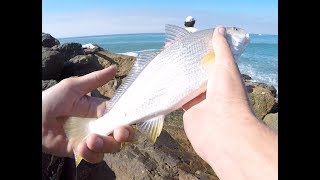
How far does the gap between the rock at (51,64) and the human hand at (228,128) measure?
9.41 meters

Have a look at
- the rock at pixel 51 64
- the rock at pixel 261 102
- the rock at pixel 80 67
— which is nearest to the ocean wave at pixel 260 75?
the rock at pixel 261 102

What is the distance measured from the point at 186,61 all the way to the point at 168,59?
14cm

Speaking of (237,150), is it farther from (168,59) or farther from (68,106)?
(68,106)

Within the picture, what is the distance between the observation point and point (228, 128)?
260 cm

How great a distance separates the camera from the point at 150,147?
6.69 metres

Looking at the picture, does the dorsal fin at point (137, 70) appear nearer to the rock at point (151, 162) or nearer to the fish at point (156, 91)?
the fish at point (156, 91)

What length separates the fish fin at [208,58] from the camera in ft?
10.4

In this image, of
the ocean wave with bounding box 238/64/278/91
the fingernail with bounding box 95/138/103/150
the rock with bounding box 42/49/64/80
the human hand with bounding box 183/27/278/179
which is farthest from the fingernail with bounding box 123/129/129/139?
the ocean wave with bounding box 238/64/278/91

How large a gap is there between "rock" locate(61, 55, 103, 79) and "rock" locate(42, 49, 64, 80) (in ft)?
1.18

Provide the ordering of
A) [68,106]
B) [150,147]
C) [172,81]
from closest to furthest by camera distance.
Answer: [172,81] → [68,106] → [150,147]

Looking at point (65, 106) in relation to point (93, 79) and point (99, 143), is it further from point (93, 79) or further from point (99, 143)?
point (99, 143)

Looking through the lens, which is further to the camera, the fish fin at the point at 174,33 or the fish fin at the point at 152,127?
the fish fin at the point at 174,33

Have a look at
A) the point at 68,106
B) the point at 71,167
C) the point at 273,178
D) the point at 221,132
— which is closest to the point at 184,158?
the point at 71,167

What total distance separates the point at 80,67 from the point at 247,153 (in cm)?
1134
